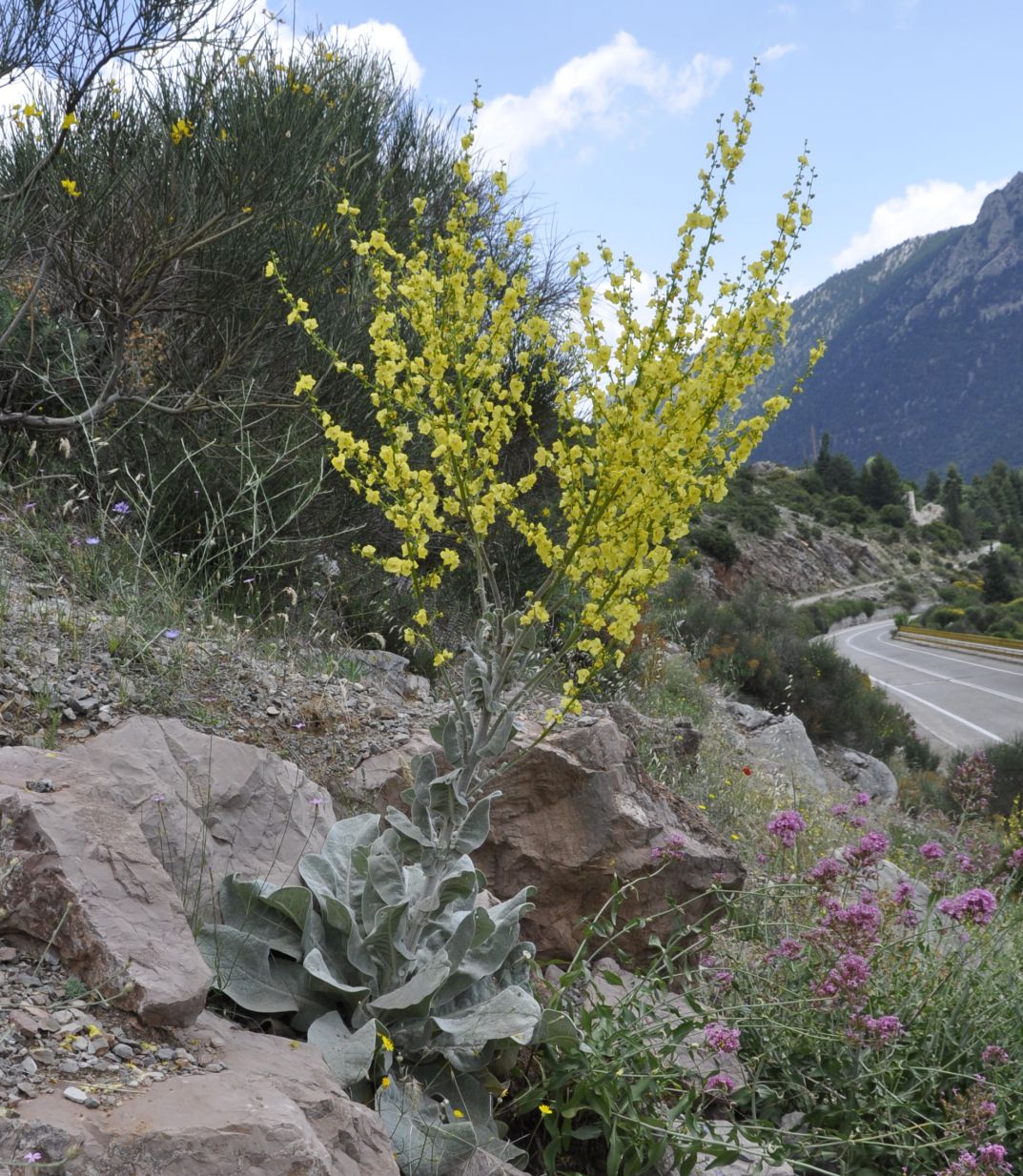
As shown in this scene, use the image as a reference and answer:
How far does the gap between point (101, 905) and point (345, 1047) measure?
2.17 ft

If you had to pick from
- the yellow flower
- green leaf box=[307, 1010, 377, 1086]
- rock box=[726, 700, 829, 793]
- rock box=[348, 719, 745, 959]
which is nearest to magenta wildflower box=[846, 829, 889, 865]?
rock box=[348, 719, 745, 959]

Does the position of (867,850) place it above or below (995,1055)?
above

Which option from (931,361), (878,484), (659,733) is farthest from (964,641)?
(931,361)

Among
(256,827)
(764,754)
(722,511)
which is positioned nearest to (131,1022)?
(256,827)

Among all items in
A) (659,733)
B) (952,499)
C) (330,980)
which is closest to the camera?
(330,980)

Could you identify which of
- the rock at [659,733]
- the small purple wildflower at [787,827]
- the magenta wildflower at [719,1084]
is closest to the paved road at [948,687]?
the rock at [659,733]

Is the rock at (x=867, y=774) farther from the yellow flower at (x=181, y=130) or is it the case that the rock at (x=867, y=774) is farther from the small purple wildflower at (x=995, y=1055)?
the yellow flower at (x=181, y=130)

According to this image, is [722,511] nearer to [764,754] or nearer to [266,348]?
[764,754]

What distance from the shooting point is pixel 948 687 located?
2547 cm

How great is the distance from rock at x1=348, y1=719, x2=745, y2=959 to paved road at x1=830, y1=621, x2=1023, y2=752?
14.0m

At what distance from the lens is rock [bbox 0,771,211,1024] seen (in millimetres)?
1990

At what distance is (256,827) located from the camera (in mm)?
2900

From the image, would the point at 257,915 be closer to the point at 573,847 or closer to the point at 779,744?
the point at 573,847

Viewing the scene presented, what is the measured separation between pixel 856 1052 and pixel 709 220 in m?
2.33
